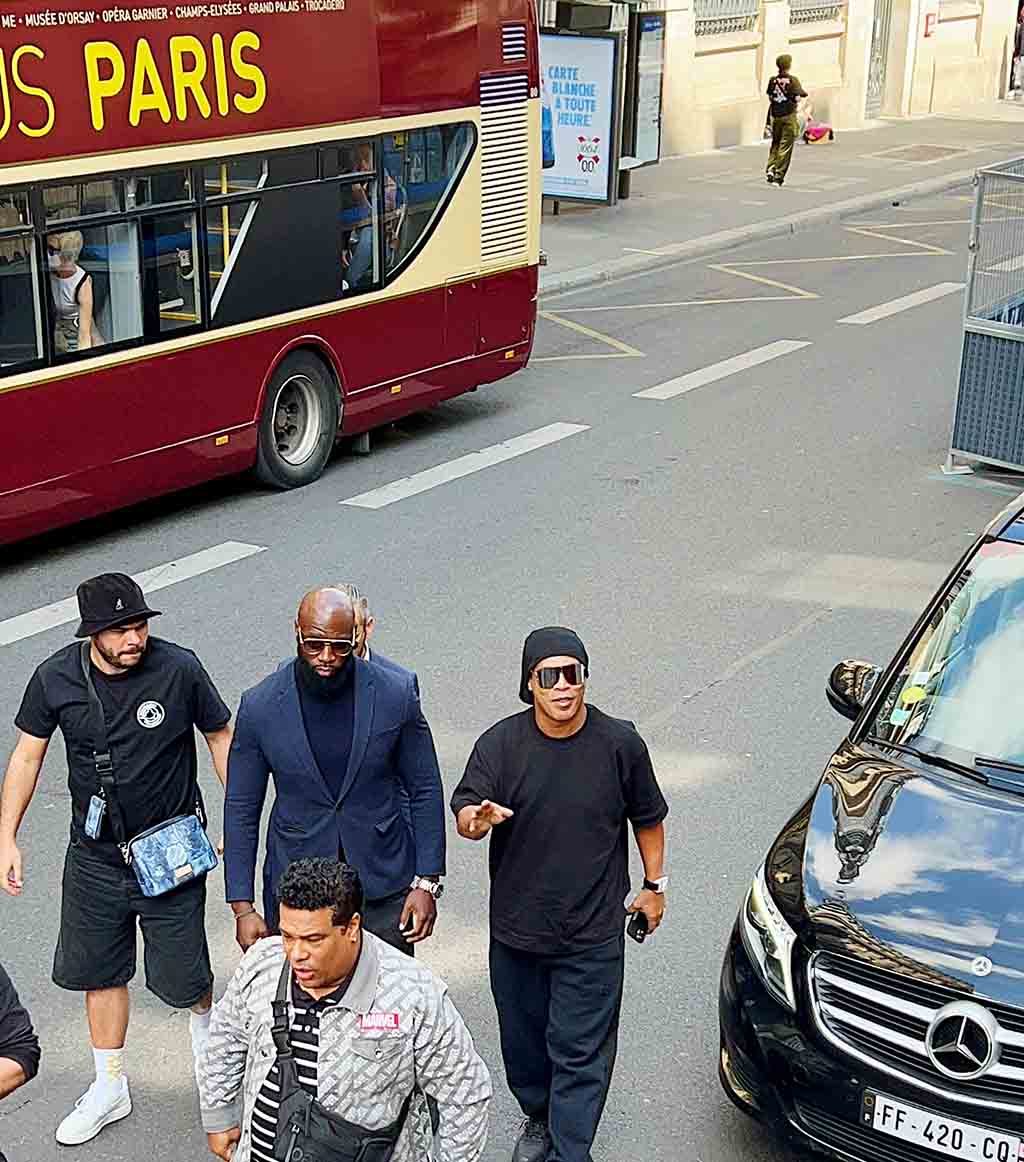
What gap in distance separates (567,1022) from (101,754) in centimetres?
158

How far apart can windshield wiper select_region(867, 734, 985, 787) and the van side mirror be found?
261 millimetres

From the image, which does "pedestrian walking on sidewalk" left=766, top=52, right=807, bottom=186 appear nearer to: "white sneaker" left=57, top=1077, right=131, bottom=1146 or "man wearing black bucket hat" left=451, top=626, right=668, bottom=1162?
"man wearing black bucket hat" left=451, top=626, right=668, bottom=1162

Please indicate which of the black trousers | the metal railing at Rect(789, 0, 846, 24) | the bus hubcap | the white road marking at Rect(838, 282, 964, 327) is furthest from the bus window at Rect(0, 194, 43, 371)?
the metal railing at Rect(789, 0, 846, 24)

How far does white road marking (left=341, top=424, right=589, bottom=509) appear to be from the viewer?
12.5m

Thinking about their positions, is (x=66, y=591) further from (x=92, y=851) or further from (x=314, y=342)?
(x=92, y=851)

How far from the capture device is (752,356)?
16828 millimetres

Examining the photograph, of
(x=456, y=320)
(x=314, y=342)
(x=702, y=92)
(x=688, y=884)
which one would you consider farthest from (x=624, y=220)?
(x=688, y=884)

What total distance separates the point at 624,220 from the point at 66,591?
49.9ft

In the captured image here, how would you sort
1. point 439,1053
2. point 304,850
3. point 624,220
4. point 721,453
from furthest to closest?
point 624,220, point 721,453, point 304,850, point 439,1053

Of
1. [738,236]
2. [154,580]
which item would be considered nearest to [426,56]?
[154,580]

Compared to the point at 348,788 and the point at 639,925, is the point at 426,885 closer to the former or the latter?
the point at 348,788

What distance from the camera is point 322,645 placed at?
506cm

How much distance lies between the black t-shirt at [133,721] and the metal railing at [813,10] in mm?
30641

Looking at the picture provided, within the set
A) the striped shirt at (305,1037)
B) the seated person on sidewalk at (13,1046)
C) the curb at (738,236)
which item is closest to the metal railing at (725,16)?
the curb at (738,236)
